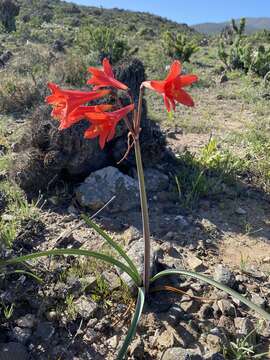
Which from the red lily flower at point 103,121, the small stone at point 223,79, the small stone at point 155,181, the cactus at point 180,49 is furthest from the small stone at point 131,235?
the cactus at point 180,49

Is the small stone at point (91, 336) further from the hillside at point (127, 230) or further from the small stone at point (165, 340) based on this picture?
the small stone at point (165, 340)

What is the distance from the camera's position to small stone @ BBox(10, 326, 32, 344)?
2.38 m

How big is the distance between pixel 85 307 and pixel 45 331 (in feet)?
0.89

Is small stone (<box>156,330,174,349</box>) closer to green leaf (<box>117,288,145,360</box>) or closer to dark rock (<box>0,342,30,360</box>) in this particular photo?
green leaf (<box>117,288,145,360</box>)

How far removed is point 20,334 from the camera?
2.40m

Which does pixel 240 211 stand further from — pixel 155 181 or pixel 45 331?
pixel 45 331

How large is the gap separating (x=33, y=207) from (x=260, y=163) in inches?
90.1

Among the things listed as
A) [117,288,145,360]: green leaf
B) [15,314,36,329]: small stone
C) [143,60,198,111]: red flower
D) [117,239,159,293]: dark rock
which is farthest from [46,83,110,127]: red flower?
[15,314,36,329]: small stone

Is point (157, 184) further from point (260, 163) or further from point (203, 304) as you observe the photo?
point (203, 304)

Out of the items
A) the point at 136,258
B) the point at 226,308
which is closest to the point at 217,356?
the point at 226,308

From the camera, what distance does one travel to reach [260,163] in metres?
4.19

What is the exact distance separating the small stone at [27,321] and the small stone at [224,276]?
1.19 m

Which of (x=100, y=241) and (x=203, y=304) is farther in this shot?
(x=100, y=241)

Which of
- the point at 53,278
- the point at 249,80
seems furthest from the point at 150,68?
the point at 53,278
